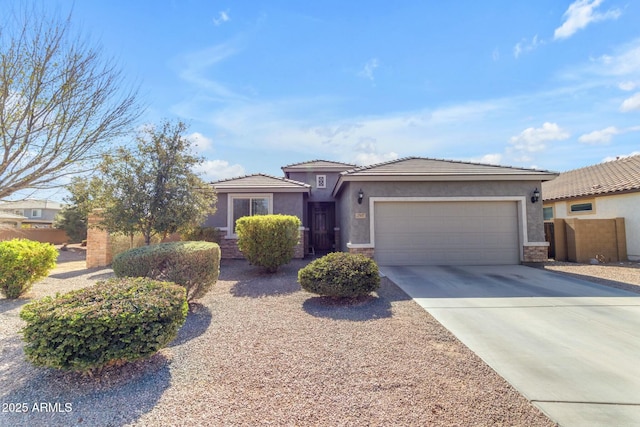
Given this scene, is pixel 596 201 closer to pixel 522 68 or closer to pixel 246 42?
pixel 522 68

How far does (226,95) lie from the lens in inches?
406

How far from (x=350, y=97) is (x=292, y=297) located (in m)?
8.05

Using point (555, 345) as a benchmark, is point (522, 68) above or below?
above

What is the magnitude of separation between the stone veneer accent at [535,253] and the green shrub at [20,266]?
45.3ft

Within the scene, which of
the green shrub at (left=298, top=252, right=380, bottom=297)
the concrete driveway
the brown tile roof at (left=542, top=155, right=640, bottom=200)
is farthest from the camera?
the brown tile roof at (left=542, top=155, right=640, bottom=200)

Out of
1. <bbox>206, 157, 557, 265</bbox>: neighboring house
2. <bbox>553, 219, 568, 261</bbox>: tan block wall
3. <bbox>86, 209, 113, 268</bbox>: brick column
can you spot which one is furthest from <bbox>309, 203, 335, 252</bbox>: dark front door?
<bbox>553, 219, 568, 261</bbox>: tan block wall

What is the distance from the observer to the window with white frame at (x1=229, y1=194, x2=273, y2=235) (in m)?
12.6

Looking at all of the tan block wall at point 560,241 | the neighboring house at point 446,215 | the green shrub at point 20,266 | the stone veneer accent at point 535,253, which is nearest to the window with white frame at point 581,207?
the tan block wall at point 560,241

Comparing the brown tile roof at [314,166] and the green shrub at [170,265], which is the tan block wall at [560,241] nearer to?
the brown tile roof at [314,166]

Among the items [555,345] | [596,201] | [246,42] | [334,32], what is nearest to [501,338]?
[555,345]

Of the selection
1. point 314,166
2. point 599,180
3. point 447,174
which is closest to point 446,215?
point 447,174

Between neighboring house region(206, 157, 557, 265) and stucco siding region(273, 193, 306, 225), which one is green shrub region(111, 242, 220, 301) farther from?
stucco siding region(273, 193, 306, 225)

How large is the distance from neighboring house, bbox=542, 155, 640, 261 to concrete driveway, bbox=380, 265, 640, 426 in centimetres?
568

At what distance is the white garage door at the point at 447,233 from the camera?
10.5 m
